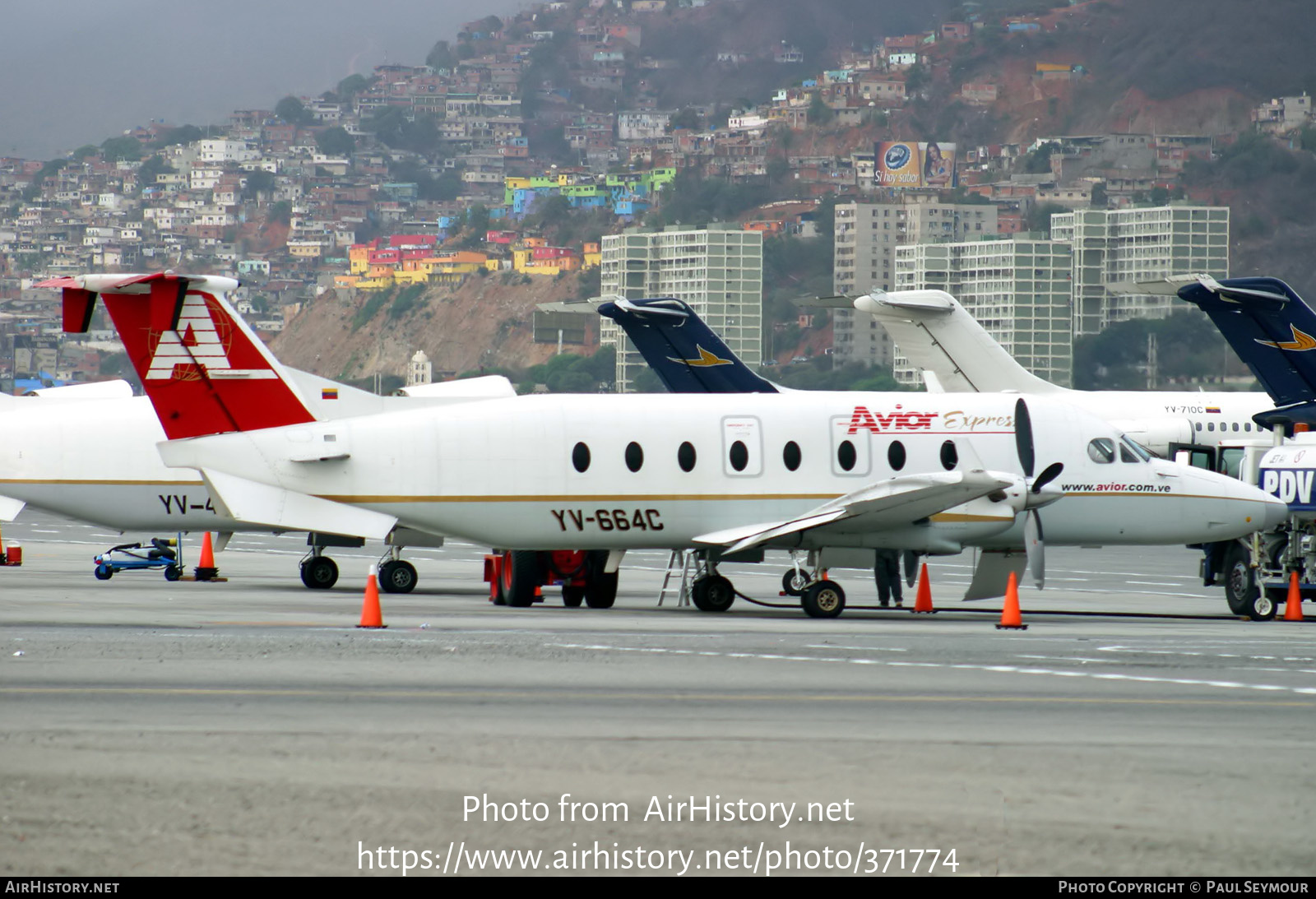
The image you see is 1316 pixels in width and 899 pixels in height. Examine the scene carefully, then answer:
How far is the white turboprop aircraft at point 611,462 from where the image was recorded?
25.5 metres

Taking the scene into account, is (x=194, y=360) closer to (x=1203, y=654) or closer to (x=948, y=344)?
(x=1203, y=654)

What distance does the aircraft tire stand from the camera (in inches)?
1069

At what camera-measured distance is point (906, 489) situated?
24.1 m

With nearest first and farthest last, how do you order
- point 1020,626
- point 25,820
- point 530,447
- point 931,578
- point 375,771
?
1. point 25,820
2. point 375,771
3. point 1020,626
4. point 530,447
5. point 931,578

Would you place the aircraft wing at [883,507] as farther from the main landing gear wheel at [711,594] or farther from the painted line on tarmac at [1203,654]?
the painted line on tarmac at [1203,654]

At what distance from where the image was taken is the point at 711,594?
86.8 ft

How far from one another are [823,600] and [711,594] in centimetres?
231

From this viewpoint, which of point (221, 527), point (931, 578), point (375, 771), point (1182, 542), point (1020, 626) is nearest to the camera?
point (375, 771)

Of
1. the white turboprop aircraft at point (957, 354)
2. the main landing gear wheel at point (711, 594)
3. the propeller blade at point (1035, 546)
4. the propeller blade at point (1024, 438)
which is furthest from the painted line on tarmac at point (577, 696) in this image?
the white turboprop aircraft at point (957, 354)

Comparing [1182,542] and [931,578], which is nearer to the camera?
[1182,542]

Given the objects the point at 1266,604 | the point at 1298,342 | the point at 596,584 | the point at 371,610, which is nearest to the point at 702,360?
the point at 1298,342

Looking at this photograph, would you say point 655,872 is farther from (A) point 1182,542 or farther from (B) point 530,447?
(A) point 1182,542
